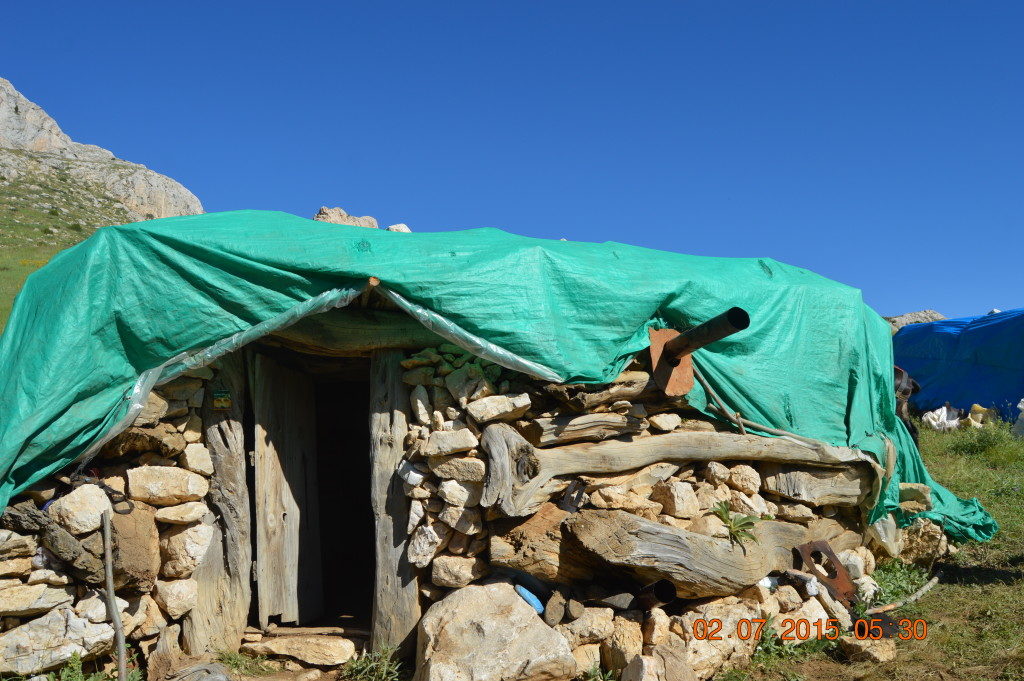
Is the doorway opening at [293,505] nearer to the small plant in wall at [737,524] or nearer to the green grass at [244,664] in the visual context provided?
the green grass at [244,664]

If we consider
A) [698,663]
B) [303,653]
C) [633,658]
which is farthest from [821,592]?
[303,653]

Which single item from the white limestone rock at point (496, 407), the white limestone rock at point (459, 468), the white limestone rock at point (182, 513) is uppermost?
the white limestone rock at point (496, 407)

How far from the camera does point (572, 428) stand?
4.92 metres

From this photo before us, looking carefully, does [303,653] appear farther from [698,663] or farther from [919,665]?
[919,665]

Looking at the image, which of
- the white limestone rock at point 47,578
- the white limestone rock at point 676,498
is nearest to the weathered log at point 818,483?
the white limestone rock at point 676,498

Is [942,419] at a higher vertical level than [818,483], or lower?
higher

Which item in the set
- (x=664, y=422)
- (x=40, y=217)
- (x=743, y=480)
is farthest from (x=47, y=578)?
(x=40, y=217)

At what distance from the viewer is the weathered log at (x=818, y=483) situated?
5.52 meters

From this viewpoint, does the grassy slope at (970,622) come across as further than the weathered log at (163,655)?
No

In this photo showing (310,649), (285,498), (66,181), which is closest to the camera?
(310,649)

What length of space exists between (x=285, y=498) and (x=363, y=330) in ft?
4.83

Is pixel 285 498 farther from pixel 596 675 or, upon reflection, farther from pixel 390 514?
pixel 596 675

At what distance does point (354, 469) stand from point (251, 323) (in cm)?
319

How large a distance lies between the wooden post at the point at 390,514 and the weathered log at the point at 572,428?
3.04 ft
